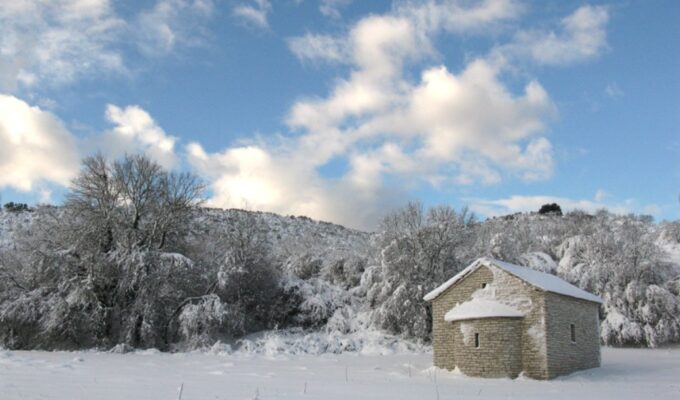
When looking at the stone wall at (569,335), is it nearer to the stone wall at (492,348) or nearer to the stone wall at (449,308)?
the stone wall at (492,348)

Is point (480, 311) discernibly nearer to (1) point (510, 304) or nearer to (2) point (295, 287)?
(1) point (510, 304)

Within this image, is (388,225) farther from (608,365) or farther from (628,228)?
(628,228)

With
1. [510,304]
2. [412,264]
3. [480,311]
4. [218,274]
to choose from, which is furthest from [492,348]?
[218,274]

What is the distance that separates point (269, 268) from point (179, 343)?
751cm

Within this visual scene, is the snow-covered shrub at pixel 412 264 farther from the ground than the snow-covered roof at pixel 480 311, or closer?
farther from the ground

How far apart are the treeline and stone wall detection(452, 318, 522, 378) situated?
36.0ft

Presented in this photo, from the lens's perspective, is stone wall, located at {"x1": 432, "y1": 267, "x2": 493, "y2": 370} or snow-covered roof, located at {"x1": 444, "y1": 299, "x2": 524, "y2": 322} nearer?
snow-covered roof, located at {"x1": 444, "y1": 299, "x2": 524, "y2": 322}

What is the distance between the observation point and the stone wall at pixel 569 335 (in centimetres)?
2155

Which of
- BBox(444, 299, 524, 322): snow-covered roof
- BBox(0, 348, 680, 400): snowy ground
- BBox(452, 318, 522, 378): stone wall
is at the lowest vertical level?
BBox(0, 348, 680, 400): snowy ground

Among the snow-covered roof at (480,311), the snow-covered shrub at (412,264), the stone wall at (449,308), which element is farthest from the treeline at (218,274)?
the snow-covered roof at (480,311)

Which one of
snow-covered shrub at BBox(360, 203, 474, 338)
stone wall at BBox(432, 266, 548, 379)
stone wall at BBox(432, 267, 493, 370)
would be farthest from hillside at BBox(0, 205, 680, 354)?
stone wall at BBox(432, 266, 548, 379)

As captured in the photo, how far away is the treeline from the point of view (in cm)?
2941

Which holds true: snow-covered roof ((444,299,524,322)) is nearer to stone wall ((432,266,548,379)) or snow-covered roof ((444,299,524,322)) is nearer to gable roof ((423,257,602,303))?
stone wall ((432,266,548,379))

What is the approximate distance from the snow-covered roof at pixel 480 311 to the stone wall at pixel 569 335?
55.4 inches
